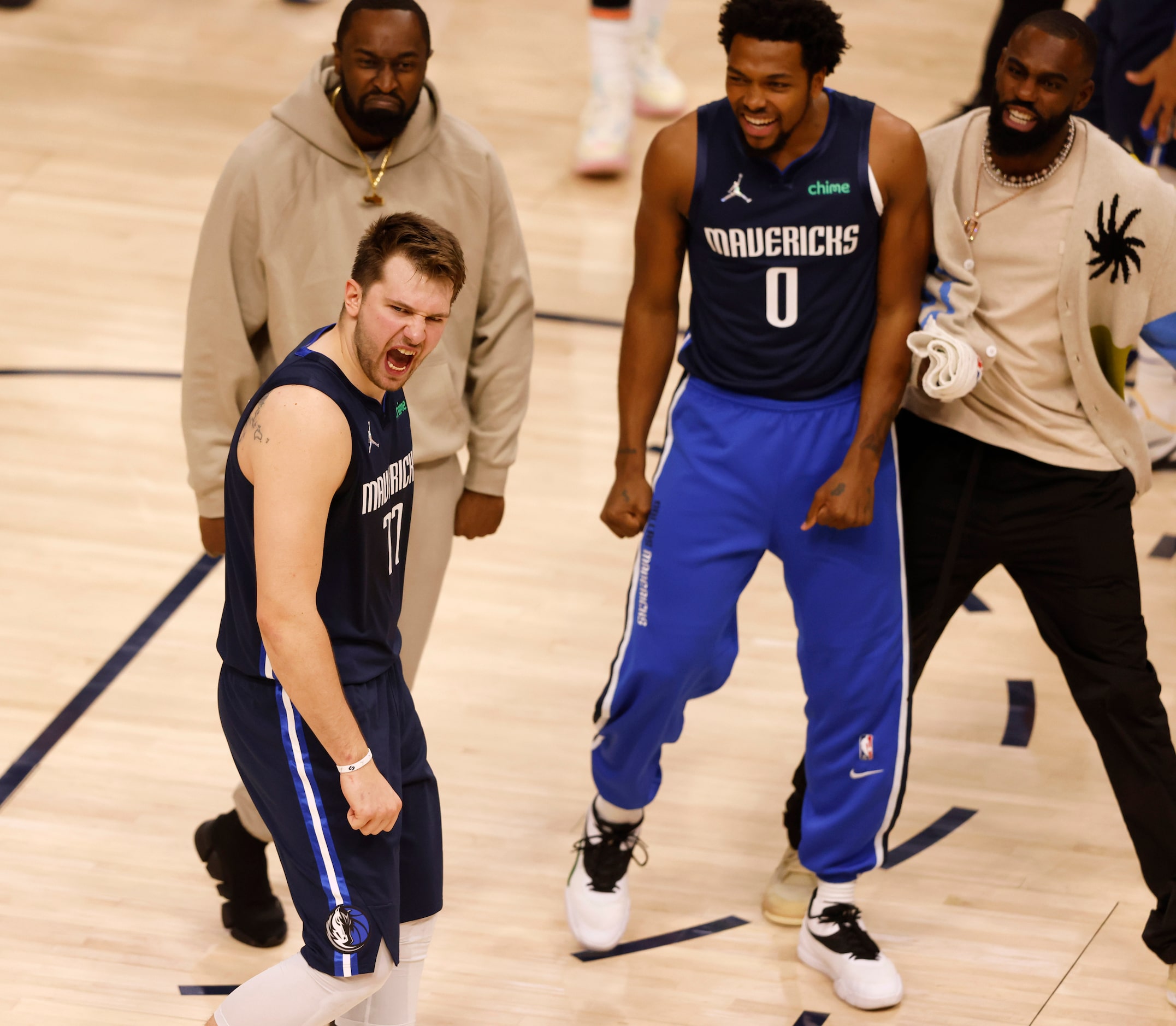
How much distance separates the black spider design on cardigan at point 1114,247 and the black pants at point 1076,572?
1.18 feet

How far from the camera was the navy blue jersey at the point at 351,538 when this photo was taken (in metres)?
2.17

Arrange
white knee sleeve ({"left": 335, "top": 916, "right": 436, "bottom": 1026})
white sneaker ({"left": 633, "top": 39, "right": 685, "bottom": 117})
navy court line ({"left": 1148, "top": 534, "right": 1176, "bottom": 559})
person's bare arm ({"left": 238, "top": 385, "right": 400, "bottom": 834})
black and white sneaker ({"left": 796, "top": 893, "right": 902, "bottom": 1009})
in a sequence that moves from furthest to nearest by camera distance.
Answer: white sneaker ({"left": 633, "top": 39, "right": 685, "bottom": 117}), navy court line ({"left": 1148, "top": 534, "right": 1176, "bottom": 559}), black and white sneaker ({"left": 796, "top": 893, "right": 902, "bottom": 1009}), white knee sleeve ({"left": 335, "top": 916, "right": 436, "bottom": 1026}), person's bare arm ({"left": 238, "top": 385, "right": 400, "bottom": 834})

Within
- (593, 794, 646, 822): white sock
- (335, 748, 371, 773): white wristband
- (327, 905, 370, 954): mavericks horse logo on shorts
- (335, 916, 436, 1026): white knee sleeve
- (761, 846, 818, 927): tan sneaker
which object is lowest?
(761, 846, 818, 927): tan sneaker

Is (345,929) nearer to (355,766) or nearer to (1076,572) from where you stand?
(355,766)

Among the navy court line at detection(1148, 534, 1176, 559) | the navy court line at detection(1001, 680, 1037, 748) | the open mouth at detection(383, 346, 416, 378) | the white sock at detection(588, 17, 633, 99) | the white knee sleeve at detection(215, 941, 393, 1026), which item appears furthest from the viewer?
the white sock at detection(588, 17, 633, 99)

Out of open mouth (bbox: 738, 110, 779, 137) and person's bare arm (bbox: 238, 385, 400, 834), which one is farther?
open mouth (bbox: 738, 110, 779, 137)

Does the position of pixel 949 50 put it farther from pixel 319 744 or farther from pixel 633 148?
pixel 319 744

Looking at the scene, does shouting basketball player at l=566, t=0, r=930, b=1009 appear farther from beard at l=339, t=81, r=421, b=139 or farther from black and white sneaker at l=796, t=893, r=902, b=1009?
beard at l=339, t=81, r=421, b=139

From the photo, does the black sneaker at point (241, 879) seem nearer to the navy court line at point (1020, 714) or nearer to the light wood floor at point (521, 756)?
the light wood floor at point (521, 756)

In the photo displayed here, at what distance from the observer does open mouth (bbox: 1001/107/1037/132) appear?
269 centimetres

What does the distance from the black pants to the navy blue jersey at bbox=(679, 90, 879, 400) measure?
28 cm

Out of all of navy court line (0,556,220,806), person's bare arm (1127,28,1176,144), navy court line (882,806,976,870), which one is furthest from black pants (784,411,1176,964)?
person's bare arm (1127,28,1176,144)

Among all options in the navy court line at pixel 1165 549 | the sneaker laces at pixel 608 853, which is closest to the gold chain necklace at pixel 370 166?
the sneaker laces at pixel 608 853

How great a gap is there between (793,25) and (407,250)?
2.84ft
